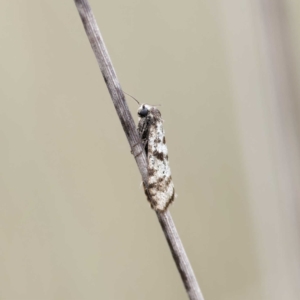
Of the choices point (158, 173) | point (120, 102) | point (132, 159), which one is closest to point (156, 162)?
point (158, 173)

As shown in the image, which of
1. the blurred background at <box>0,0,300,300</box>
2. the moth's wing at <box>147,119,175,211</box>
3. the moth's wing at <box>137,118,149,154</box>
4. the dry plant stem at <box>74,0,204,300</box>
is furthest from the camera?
the blurred background at <box>0,0,300,300</box>

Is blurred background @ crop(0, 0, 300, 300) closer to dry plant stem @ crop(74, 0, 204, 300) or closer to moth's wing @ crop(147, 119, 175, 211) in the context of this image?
moth's wing @ crop(147, 119, 175, 211)

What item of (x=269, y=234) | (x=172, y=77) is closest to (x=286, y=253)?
(x=269, y=234)

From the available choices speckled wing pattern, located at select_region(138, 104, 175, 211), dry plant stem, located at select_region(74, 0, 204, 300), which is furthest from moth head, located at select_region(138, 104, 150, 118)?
→ dry plant stem, located at select_region(74, 0, 204, 300)

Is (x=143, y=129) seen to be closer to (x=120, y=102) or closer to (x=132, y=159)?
(x=120, y=102)

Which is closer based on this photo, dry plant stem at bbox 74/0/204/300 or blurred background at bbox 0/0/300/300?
dry plant stem at bbox 74/0/204/300

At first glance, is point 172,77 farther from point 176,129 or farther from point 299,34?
point 299,34

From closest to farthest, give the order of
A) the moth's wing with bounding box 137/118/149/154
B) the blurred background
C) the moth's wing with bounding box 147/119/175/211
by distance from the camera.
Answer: the moth's wing with bounding box 147/119/175/211
the moth's wing with bounding box 137/118/149/154
the blurred background
